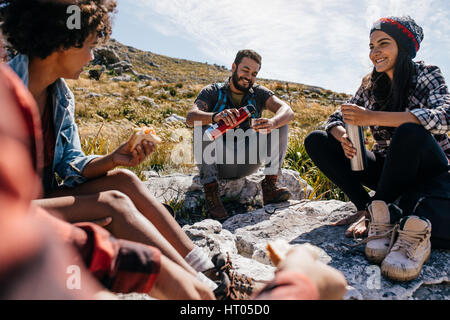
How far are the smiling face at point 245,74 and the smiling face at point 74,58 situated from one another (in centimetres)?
208

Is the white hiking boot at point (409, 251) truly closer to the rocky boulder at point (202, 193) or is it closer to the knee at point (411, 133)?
the knee at point (411, 133)

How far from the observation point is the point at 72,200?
5.47 feet

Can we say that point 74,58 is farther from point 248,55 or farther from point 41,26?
point 248,55

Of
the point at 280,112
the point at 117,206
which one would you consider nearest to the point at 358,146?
the point at 280,112

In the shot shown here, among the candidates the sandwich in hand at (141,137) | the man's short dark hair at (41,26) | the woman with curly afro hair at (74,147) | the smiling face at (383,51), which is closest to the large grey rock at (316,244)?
the woman with curly afro hair at (74,147)

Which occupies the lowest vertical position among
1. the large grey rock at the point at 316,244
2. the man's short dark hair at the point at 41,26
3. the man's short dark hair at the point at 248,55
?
the large grey rock at the point at 316,244

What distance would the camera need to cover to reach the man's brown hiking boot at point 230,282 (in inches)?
61.6

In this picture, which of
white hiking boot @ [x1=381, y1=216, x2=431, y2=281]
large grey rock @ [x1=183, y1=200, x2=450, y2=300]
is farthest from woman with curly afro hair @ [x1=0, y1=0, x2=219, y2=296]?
white hiking boot @ [x1=381, y1=216, x2=431, y2=281]

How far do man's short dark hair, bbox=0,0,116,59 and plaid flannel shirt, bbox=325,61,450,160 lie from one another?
199 cm

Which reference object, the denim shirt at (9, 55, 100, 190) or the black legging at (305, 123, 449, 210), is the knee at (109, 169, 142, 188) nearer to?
the denim shirt at (9, 55, 100, 190)

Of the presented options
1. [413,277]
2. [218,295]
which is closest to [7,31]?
[218,295]

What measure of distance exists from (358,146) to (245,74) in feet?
5.50

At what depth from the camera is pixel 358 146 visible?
8.41 feet

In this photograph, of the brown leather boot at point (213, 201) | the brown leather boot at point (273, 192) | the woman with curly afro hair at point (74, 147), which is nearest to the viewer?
the woman with curly afro hair at point (74, 147)
